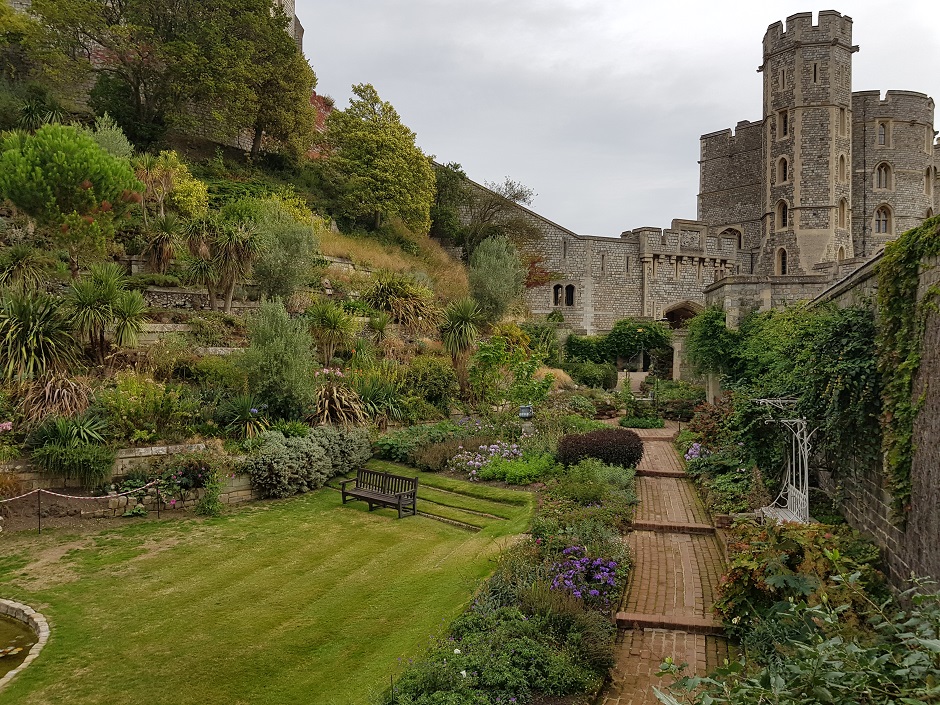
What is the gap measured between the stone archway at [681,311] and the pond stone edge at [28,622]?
3069 centimetres

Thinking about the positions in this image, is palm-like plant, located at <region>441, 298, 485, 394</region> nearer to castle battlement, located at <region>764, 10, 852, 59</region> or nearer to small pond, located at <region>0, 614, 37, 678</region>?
small pond, located at <region>0, 614, 37, 678</region>

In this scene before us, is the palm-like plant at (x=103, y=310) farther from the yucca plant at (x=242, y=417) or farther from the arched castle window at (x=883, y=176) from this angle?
the arched castle window at (x=883, y=176)

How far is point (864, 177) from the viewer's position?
33.7m

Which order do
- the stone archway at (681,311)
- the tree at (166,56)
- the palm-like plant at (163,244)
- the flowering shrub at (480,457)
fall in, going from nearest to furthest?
the flowering shrub at (480,457)
the palm-like plant at (163,244)
the tree at (166,56)
the stone archway at (681,311)

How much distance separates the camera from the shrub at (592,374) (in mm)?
24750

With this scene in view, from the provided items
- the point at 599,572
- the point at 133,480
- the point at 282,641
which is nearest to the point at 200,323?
the point at 133,480

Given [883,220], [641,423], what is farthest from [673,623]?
[883,220]

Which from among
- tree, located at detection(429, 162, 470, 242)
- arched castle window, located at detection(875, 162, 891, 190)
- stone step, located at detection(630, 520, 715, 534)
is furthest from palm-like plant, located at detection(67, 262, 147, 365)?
arched castle window, located at detection(875, 162, 891, 190)

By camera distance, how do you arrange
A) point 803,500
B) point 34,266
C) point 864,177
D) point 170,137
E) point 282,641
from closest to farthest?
point 282,641 → point 803,500 → point 34,266 → point 170,137 → point 864,177

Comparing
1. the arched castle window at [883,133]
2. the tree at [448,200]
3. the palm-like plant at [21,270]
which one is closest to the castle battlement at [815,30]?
the arched castle window at [883,133]

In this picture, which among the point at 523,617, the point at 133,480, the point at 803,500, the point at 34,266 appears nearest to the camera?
the point at 523,617

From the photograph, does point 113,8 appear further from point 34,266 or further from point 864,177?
point 864,177

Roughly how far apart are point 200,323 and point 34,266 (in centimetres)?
409

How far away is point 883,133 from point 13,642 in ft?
138
